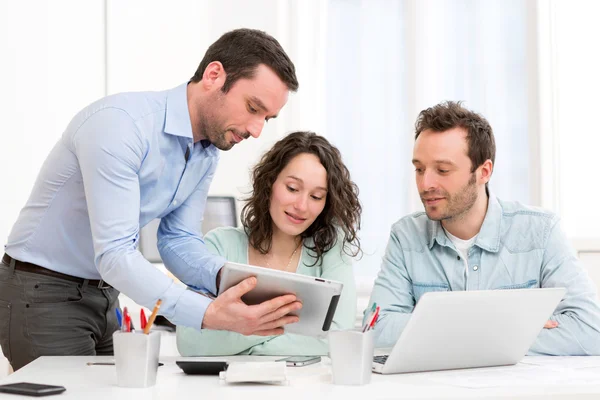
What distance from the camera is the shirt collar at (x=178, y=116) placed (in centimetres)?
169

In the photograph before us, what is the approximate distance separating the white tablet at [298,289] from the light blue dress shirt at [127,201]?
99mm

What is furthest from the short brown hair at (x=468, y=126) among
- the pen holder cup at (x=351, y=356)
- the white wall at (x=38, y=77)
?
the white wall at (x=38, y=77)

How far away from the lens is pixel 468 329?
1.41 metres

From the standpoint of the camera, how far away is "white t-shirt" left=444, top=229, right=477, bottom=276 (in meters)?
2.00

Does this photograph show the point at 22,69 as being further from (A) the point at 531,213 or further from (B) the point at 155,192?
(A) the point at 531,213

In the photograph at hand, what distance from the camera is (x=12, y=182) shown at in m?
2.90

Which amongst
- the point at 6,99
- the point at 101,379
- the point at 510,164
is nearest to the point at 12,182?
the point at 6,99

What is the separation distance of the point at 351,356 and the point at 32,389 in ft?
1.84

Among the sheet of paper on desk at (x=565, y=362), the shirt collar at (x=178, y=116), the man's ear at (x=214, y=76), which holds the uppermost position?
the man's ear at (x=214, y=76)

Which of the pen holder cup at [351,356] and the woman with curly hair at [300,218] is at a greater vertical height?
the woman with curly hair at [300,218]

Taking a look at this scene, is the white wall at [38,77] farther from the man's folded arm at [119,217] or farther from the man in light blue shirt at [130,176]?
the man's folded arm at [119,217]

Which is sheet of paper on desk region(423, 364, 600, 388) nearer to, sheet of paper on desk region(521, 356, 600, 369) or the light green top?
sheet of paper on desk region(521, 356, 600, 369)

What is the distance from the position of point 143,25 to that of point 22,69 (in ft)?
2.41

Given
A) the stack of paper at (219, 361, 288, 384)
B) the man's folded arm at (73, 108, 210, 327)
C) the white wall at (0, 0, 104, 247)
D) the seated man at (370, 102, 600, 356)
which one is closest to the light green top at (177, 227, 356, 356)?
the seated man at (370, 102, 600, 356)
